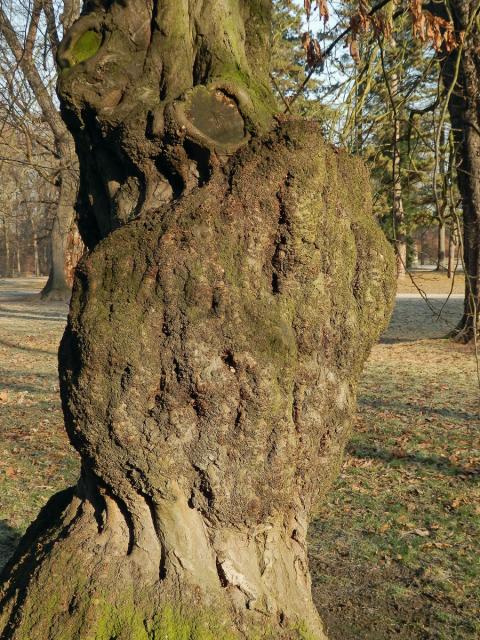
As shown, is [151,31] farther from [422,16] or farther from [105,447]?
[422,16]

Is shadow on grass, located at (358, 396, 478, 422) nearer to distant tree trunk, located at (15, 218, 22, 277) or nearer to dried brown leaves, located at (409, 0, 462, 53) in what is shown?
dried brown leaves, located at (409, 0, 462, 53)

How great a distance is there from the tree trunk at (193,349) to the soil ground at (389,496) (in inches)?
44.5

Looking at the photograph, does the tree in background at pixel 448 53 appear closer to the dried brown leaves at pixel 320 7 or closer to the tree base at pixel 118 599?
the dried brown leaves at pixel 320 7

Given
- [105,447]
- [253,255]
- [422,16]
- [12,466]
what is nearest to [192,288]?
[253,255]

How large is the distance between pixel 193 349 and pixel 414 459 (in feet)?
16.1

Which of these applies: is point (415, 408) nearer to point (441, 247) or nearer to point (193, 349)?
point (193, 349)

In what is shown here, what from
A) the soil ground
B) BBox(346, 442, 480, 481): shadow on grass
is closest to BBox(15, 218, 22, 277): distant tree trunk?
the soil ground

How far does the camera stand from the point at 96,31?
2938 millimetres

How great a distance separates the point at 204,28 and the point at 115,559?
7.33 ft

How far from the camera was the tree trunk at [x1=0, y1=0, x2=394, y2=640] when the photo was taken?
102 inches

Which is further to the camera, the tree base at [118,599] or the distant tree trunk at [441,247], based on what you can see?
the distant tree trunk at [441,247]

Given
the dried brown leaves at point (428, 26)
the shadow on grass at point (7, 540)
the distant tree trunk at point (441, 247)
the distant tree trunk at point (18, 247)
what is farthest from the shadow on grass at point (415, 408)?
the distant tree trunk at point (18, 247)

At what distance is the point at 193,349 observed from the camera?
258cm

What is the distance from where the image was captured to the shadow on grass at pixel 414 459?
648cm
